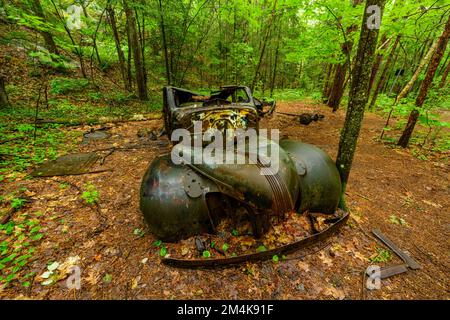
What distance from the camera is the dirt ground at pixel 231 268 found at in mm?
1916

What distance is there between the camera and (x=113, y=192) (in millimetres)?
3268

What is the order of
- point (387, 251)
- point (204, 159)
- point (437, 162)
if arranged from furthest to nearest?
point (437, 162) < point (387, 251) < point (204, 159)

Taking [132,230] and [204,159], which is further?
[132,230]

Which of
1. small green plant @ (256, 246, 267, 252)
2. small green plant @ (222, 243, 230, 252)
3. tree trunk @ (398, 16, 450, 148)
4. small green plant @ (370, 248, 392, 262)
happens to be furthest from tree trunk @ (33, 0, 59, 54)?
tree trunk @ (398, 16, 450, 148)

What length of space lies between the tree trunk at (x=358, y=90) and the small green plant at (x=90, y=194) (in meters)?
3.76

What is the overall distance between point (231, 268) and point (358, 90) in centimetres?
258

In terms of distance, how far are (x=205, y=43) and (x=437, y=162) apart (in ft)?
39.1

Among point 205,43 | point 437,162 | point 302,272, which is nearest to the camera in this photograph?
point 302,272

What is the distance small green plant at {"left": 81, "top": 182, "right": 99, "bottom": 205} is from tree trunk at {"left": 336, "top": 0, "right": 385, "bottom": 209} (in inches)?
148

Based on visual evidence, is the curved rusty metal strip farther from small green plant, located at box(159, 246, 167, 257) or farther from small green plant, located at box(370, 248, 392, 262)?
small green plant, located at box(370, 248, 392, 262)

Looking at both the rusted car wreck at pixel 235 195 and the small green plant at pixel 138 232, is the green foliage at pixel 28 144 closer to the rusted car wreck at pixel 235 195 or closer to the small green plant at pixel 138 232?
the small green plant at pixel 138 232

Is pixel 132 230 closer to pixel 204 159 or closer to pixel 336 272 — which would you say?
pixel 204 159

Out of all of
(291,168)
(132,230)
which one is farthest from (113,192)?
(291,168)

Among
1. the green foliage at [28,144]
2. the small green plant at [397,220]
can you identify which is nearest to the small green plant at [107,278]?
the green foliage at [28,144]
